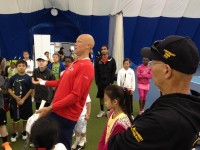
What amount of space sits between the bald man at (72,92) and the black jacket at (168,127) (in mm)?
1840

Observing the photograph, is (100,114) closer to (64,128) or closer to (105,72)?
(105,72)

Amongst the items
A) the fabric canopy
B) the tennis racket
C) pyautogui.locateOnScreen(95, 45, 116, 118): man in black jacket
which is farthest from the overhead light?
the tennis racket

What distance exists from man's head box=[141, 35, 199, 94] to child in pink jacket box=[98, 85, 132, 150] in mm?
1281

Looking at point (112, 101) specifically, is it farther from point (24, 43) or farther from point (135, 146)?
point (24, 43)

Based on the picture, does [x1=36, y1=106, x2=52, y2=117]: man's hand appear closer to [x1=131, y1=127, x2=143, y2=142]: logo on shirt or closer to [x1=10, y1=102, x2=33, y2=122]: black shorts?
[x1=131, y1=127, x2=143, y2=142]: logo on shirt

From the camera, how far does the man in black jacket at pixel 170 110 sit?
1021mm

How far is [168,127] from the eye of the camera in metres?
1.01

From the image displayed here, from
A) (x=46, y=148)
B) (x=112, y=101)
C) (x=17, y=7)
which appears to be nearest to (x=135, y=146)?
(x=46, y=148)

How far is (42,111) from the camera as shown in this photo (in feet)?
9.25

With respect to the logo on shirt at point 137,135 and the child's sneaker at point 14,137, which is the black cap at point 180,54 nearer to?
the logo on shirt at point 137,135

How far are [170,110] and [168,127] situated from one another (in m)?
0.07

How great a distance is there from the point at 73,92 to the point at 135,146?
6.21 ft

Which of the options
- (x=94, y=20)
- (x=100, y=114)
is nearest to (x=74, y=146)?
(x=100, y=114)

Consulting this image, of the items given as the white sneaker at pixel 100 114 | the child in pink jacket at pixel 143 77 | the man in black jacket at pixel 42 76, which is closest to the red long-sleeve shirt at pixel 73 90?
the man in black jacket at pixel 42 76
